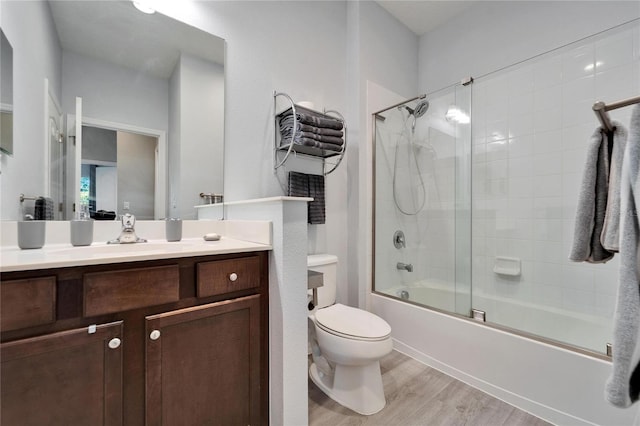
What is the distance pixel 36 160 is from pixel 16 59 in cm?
38

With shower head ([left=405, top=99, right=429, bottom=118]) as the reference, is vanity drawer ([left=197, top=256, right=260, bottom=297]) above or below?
below

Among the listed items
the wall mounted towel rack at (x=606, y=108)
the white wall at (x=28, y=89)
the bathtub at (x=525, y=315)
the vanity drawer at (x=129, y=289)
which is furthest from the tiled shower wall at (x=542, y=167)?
the white wall at (x=28, y=89)

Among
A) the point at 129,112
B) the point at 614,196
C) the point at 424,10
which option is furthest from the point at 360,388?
the point at 424,10

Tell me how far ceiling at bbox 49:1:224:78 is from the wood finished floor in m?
1.94

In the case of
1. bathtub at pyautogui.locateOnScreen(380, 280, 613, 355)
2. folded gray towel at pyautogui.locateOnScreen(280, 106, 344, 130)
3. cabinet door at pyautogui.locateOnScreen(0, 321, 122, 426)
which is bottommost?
bathtub at pyautogui.locateOnScreen(380, 280, 613, 355)

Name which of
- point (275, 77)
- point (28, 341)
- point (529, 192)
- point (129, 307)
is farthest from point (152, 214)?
point (529, 192)

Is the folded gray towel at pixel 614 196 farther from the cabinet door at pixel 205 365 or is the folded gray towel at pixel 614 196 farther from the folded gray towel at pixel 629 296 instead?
the cabinet door at pixel 205 365

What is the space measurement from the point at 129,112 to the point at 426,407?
212 cm

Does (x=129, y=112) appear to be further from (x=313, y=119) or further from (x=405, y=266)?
(x=405, y=266)

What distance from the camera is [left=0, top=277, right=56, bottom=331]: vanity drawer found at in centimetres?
71

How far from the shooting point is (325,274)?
1.85 m

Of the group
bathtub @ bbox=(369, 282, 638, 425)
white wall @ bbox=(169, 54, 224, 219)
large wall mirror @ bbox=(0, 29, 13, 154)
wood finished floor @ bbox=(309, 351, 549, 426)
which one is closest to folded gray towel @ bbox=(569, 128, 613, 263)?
bathtub @ bbox=(369, 282, 638, 425)

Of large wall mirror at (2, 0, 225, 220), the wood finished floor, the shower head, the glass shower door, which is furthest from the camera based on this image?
the shower head

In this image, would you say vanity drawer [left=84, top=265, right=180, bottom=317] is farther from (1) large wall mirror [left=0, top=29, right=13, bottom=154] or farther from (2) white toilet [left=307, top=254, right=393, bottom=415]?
(2) white toilet [left=307, top=254, right=393, bottom=415]
